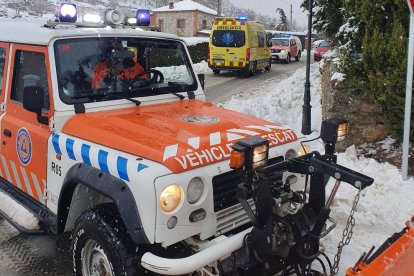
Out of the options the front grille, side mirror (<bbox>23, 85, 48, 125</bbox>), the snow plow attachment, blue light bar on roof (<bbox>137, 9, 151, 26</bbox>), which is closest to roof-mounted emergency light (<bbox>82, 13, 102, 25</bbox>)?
blue light bar on roof (<bbox>137, 9, 151, 26</bbox>)

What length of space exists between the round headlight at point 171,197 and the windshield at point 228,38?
59.1ft

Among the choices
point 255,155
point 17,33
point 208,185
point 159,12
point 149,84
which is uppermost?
point 159,12

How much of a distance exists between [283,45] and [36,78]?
2592 cm

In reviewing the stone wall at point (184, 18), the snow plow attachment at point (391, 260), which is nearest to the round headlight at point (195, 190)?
the snow plow attachment at point (391, 260)

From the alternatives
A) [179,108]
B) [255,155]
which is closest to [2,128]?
[179,108]

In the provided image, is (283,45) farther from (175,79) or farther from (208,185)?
(208,185)

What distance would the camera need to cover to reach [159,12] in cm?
4988

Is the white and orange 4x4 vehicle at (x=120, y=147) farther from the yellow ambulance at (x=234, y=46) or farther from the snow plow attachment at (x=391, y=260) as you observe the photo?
the yellow ambulance at (x=234, y=46)

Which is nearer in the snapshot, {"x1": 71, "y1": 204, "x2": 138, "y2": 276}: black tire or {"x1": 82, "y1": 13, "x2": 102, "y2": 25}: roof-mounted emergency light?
{"x1": 71, "y1": 204, "x2": 138, "y2": 276}: black tire

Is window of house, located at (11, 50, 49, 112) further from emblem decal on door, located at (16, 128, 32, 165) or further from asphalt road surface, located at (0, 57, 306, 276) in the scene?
asphalt road surface, located at (0, 57, 306, 276)

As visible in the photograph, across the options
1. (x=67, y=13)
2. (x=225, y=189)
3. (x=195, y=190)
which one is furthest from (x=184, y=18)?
(x=195, y=190)

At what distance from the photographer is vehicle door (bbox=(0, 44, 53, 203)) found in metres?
3.94

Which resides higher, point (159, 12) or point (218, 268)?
point (159, 12)

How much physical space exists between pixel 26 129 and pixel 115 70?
1.02 m
